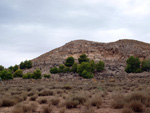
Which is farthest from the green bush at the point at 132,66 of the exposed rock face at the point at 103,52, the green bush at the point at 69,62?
the green bush at the point at 69,62

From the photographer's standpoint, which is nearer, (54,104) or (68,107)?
(68,107)

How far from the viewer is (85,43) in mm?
114125

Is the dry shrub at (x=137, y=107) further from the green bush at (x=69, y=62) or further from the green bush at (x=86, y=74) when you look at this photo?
the green bush at (x=69, y=62)

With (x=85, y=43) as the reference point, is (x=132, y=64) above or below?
below

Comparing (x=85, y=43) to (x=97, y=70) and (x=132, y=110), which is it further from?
(x=132, y=110)

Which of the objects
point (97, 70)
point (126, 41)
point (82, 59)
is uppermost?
point (126, 41)

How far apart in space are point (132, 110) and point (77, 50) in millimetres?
95084

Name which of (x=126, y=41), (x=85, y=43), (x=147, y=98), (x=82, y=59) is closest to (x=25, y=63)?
(x=82, y=59)

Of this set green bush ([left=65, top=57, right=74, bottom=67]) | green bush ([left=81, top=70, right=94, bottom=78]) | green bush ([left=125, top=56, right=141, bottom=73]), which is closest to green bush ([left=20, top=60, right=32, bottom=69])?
green bush ([left=65, top=57, right=74, bottom=67])

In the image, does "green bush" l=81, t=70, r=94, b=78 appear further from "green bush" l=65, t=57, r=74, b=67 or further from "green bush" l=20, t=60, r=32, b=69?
"green bush" l=20, t=60, r=32, b=69

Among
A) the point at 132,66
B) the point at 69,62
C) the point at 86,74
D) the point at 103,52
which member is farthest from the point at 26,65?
the point at 132,66

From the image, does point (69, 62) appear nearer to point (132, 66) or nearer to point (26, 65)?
point (26, 65)

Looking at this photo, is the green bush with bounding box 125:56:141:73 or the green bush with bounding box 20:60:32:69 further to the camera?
the green bush with bounding box 20:60:32:69

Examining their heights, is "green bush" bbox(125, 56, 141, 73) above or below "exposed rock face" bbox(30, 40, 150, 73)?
below
